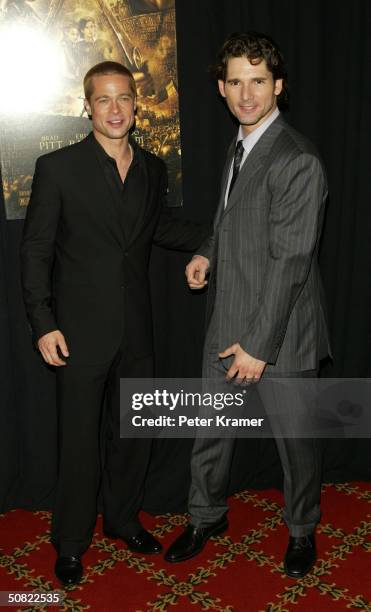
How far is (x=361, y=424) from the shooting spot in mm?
3361

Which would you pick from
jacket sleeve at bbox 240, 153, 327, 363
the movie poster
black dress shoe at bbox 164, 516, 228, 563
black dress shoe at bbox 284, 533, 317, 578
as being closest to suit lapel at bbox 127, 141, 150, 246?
the movie poster

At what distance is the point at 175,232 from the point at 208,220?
0.32 m

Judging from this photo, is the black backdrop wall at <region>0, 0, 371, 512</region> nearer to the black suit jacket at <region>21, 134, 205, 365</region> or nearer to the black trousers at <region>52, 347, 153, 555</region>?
the black trousers at <region>52, 347, 153, 555</region>

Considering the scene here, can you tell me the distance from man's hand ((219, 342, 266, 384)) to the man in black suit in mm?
414

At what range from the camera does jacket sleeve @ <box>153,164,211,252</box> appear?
9.02ft

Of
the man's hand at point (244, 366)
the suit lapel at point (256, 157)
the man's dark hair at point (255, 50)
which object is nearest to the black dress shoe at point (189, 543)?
the man's hand at point (244, 366)

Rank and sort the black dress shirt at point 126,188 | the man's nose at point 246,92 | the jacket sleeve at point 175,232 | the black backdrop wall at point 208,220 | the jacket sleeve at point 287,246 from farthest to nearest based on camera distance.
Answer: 1. the black backdrop wall at point 208,220
2. the jacket sleeve at point 175,232
3. the black dress shirt at point 126,188
4. the man's nose at point 246,92
5. the jacket sleeve at point 287,246

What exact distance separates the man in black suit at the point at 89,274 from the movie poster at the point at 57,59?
1.30 ft

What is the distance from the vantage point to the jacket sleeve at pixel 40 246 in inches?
92.4

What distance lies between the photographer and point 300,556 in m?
2.56

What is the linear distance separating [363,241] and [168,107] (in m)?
1.08

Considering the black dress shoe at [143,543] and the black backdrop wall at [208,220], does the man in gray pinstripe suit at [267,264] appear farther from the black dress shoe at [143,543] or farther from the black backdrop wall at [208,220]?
the black backdrop wall at [208,220]

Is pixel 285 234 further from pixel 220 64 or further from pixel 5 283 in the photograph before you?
pixel 5 283

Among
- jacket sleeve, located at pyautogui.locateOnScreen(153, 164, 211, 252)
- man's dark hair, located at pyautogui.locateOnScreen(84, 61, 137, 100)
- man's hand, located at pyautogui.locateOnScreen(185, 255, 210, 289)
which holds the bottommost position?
man's hand, located at pyautogui.locateOnScreen(185, 255, 210, 289)
